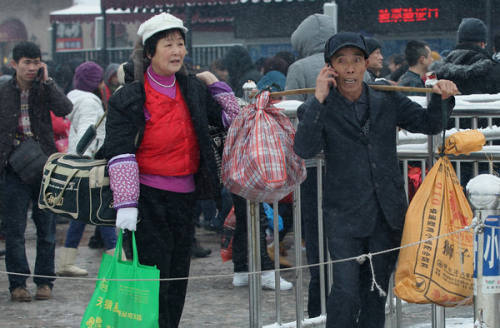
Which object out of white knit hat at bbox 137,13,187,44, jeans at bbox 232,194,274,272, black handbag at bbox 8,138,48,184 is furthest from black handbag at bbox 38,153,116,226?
jeans at bbox 232,194,274,272

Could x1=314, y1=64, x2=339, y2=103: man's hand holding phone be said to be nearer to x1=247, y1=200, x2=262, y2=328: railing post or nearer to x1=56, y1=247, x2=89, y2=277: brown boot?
x1=247, y1=200, x2=262, y2=328: railing post

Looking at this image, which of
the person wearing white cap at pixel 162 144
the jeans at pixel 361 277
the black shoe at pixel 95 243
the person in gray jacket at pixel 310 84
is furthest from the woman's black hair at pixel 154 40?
the black shoe at pixel 95 243

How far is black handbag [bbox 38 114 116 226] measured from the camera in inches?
185

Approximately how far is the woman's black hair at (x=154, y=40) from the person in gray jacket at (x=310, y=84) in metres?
1.28

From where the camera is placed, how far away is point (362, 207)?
4.22 m

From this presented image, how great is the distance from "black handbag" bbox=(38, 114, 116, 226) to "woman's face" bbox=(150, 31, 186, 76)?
62 cm

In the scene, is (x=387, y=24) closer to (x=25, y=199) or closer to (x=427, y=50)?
(x=427, y=50)

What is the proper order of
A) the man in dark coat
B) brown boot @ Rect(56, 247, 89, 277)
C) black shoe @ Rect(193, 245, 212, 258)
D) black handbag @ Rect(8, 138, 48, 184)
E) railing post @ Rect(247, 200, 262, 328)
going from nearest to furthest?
1. railing post @ Rect(247, 200, 262, 328)
2. black handbag @ Rect(8, 138, 48, 184)
3. the man in dark coat
4. brown boot @ Rect(56, 247, 89, 277)
5. black shoe @ Rect(193, 245, 212, 258)

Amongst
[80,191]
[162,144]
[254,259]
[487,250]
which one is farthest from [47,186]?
[487,250]

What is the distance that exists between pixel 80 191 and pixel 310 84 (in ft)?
6.21

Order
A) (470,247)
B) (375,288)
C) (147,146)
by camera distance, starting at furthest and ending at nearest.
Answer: (147,146) → (375,288) → (470,247)

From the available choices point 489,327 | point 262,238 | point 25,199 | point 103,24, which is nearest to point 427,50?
point 262,238

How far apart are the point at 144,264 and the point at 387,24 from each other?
12.3 m

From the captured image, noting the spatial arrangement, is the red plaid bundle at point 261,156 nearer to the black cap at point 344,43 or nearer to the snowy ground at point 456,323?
the black cap at point 344,43
